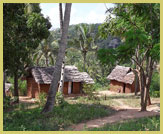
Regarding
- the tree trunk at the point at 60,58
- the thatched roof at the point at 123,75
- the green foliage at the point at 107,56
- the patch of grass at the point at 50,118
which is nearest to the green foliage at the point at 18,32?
the tree trunk at the point at 60,58

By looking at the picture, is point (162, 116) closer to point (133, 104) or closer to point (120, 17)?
point (120, 17)

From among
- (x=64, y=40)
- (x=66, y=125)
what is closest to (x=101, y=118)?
(x=66, y=125)

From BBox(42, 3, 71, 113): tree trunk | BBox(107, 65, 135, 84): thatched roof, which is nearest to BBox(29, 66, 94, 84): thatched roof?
BBox(107, 65, 135, 84): thatched roof

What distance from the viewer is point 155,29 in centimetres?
1032

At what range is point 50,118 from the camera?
9.90m

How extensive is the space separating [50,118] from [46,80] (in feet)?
30.7

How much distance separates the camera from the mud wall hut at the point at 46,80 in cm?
1922

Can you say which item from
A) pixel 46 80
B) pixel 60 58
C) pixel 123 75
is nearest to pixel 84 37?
pixel 123 75

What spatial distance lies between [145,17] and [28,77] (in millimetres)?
14245

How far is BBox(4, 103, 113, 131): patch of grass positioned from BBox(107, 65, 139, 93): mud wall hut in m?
12.2

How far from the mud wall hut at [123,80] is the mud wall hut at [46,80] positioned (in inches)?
191

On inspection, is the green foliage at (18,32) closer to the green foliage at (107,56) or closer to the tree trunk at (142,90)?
the green foliage at (107,56)

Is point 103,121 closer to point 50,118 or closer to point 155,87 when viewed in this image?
point 50,118

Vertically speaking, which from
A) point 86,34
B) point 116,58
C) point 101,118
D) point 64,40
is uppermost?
point 86,34
